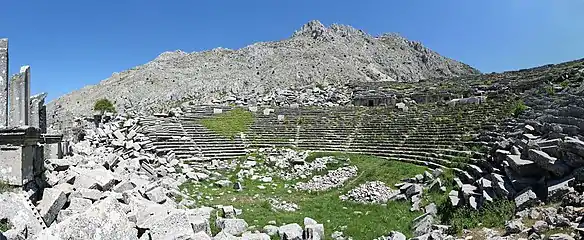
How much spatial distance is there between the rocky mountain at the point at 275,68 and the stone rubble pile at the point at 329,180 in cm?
2665

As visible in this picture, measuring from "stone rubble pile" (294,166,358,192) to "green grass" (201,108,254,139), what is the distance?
8560 millimetres

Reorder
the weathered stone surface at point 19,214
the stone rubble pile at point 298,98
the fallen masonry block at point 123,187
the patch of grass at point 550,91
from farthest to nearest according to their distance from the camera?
1. the stone rubble pile at point 298,98
2. the patch of grass at point 550,91
3. the fallen masonry block at point 123,187
4. the weathered stone surface at point 19,214

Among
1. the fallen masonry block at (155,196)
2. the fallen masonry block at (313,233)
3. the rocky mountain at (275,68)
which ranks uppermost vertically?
the rocky mountain at (275,68)

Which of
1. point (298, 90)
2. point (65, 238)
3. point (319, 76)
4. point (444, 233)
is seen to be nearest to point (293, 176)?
point (444, 233)

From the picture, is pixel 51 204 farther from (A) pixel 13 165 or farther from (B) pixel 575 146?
(B) pixel 575 146

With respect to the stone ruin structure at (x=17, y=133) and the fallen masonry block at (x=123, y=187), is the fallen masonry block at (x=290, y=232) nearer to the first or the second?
the fallen masonry block at (x=123, y=187)

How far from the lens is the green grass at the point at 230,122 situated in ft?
86.5

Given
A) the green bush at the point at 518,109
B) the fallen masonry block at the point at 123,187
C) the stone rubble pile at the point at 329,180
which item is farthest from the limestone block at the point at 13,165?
the green bush at the point at 518,109

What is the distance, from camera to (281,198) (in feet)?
51.5

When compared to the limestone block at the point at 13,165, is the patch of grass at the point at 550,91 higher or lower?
higher

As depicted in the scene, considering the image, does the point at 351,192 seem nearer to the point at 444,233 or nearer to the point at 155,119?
the point at 444,233

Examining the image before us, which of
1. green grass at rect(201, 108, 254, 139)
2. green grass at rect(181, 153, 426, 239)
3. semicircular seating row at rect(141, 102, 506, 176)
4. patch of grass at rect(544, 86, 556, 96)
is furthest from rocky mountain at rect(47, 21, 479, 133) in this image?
patch of grass at rect(544, 86, 556, 96)

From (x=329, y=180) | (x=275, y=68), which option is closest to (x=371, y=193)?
(x=329, y=180)

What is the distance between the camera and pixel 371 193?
15.0m
